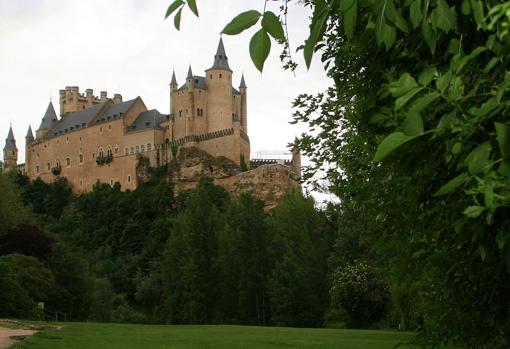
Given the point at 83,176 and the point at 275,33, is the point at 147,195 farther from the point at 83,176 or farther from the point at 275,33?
the point at 275,33

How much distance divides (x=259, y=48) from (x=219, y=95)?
230 ft

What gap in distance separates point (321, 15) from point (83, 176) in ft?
267

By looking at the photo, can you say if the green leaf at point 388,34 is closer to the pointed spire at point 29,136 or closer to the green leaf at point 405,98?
the green leaf at point 405,98

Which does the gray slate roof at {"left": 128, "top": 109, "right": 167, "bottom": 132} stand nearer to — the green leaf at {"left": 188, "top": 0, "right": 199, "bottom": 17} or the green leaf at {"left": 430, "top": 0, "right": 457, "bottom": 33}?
the green leaf at {"left": 188, "top": 0, "right": 199, "bottom": 17}

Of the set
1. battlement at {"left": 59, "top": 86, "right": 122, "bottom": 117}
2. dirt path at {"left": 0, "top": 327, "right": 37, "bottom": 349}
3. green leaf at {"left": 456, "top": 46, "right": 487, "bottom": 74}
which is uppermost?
battlement at {"left": 59, "top": 86, "right": 122, "bottom": 117}

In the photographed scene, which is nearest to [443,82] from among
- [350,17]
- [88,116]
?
[350,17]

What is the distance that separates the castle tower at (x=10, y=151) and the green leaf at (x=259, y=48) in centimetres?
10192

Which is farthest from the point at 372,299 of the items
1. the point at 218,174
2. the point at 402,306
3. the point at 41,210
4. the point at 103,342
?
the point at 41,210

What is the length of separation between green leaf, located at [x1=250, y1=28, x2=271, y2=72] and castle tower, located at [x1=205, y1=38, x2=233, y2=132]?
228ft

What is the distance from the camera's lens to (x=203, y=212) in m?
51.0

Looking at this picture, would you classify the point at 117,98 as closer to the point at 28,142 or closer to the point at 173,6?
the point at 28,142

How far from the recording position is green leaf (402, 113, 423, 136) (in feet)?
7.78

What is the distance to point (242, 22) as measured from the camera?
103 inches

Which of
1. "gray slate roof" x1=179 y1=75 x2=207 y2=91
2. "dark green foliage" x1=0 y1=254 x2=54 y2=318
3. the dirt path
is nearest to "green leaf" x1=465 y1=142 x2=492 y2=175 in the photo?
the dirt path
